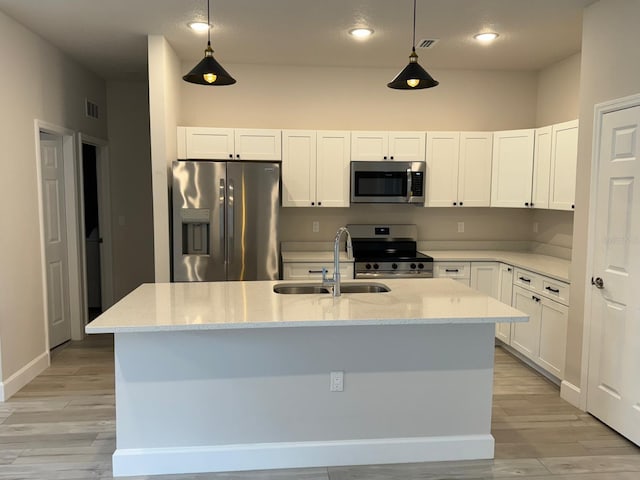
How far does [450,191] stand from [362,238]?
1.01 metres

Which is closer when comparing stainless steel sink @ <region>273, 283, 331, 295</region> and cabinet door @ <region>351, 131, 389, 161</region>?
stainless steel sink @ <region>273, 283, 331, 295</region>

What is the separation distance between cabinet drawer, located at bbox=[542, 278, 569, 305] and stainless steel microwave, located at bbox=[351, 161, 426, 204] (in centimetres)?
145

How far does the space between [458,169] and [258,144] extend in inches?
78.6

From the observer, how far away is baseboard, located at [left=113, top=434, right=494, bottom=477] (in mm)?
2594

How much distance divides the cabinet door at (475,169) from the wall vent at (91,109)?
3.86 metres

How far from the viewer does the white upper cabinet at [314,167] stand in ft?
15.5

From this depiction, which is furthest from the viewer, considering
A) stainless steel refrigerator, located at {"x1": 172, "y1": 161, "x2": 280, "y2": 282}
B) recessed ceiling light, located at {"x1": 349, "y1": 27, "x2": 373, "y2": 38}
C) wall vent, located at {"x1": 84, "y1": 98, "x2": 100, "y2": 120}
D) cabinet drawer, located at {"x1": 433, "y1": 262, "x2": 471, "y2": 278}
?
wall vent, located at {"x1": 84, "y1": 98, "x2": 100, "y2": 120}

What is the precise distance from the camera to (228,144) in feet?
15.2

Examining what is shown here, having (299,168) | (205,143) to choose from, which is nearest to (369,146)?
(299,168)

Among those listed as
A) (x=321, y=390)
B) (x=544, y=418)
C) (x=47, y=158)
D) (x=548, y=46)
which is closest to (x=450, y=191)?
(x=548, y=46)

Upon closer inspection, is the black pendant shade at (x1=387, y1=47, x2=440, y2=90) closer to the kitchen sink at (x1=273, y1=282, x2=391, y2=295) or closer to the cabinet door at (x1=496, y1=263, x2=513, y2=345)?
the kitchen sink at (x1=273, y1=282, x2=391, y2=295)

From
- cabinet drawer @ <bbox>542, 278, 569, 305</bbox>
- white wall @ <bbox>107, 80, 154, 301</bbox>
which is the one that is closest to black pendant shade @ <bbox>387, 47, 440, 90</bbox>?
cabinet drawer @ <bbox>542, 278, 569, 305</bbox>

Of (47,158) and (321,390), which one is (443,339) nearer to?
(321,390)

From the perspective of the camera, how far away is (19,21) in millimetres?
3699
